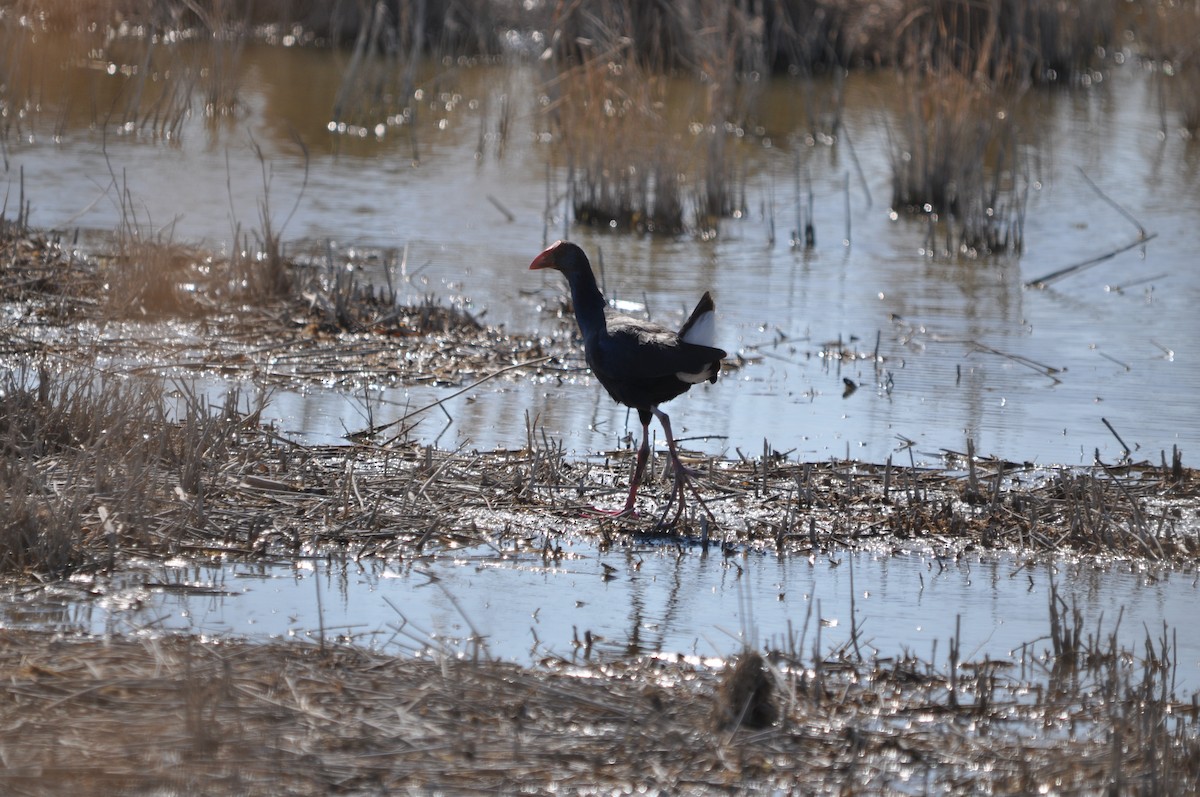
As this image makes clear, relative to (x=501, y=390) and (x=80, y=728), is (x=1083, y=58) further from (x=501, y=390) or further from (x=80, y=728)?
(x=80, y=728)

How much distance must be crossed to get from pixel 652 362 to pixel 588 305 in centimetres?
60

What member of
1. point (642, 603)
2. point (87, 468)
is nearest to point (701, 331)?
point (642, 603)

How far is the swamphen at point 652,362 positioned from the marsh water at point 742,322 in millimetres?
503

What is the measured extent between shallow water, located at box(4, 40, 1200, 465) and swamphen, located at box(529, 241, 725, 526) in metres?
1.04

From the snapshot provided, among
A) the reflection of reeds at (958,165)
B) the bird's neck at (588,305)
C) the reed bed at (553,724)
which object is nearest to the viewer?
the reed bed at (553,724)

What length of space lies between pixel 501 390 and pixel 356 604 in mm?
3224

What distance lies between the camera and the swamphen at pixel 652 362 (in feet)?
18.3

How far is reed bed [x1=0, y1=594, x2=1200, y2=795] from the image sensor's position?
349 cm

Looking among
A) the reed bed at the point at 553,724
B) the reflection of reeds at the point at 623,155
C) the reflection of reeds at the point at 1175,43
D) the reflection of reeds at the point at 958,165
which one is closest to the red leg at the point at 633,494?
the reed bed at the point at 553,724

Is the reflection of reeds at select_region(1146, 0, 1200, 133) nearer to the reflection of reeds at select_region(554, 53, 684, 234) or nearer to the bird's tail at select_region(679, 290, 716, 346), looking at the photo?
the reflection of reeds at select_region(554, 53, 684, 234)

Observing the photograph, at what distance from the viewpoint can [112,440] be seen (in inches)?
223

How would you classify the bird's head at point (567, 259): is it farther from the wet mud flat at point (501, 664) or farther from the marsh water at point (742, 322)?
the marsh water at point (742, 322)

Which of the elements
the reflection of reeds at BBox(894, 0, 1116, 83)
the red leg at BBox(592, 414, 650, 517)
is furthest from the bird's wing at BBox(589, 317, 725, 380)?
the reflection of reeds at BBox(894, 0, 1116, 83)

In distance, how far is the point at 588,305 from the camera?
610cm
